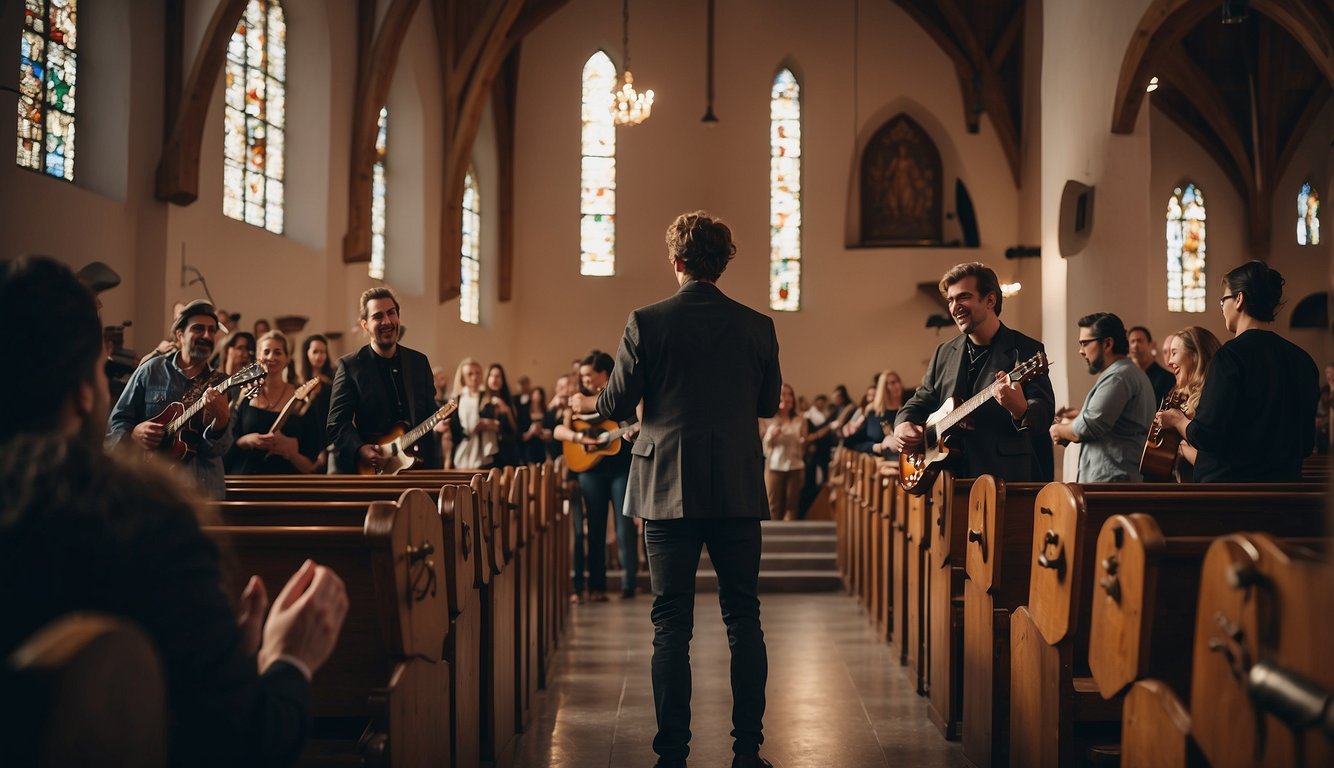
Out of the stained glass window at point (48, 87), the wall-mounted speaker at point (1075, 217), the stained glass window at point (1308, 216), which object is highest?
the stained glass window at point (1308, 216)

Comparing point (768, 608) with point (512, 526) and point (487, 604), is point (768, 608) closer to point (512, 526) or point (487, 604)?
point (512, 526)

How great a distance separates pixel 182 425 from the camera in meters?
4.11

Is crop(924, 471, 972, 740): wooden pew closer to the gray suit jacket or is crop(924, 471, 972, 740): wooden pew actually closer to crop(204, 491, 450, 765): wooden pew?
the gray suit jacket

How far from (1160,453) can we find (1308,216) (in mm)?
14653

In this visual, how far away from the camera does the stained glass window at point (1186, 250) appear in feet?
57.8

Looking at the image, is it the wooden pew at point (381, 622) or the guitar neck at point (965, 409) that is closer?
the wooden pew at point (381, 622)

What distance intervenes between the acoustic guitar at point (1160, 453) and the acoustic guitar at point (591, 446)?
3.25 meters

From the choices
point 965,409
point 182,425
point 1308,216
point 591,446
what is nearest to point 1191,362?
point 965,409

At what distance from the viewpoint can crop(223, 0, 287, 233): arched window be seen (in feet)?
35.0

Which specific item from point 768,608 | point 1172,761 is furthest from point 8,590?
point 768,608

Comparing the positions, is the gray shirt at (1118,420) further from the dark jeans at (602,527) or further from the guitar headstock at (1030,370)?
the dark jeans at (602,527)

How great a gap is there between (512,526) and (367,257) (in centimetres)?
856

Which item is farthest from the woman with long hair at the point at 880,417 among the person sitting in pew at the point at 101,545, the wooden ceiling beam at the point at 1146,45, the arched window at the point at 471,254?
the arched window at the point at 471,254

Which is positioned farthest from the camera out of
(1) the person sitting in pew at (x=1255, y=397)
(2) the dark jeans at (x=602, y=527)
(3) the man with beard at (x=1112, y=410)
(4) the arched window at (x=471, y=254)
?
(4) the arched window at (x=471, y=254)
